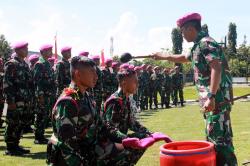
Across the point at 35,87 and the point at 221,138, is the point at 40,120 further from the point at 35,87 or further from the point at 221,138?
the point at 221,138

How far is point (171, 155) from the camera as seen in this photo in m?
4.31

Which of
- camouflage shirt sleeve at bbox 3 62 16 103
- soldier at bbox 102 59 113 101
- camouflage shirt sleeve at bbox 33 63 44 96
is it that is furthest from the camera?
soldier at bbox 102 59 113 101

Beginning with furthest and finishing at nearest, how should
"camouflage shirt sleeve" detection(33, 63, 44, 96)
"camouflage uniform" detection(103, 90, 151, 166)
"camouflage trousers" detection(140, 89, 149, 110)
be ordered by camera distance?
"camouflage trousers" detection(140, 89, 149, 110)
"camouflage shirt sleeve" detection(33, 63, 44, 96)
"camouflage uniform" detection(103, 90, 151, 166)

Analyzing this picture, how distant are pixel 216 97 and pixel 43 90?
612 cm

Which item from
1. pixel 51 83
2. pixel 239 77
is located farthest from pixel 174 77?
pixel 239 77

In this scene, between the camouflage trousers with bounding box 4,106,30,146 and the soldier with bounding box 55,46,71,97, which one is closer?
the camouflage trousers with bounding box 4,106,30,146

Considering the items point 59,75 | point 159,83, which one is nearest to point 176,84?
point 159,83

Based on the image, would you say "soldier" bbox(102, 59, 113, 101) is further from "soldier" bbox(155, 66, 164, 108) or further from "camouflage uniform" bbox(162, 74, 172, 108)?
"camouflage uniform" bbox(162, 74, 172, 108)

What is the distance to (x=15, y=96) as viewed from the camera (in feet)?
29.0

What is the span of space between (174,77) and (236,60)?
154 feet

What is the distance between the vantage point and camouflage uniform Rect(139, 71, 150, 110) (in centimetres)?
2218

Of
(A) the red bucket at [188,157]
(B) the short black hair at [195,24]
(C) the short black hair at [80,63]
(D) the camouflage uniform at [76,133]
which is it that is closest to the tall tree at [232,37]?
(B) the short black hair at [195,24]

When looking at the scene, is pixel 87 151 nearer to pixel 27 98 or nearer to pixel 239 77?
pixel 27 98

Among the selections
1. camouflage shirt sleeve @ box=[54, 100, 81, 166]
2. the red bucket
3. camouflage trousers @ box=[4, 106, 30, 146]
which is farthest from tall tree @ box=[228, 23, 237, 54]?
camouflage shirt sleeve @ box=[54, 100, 81, 166]
